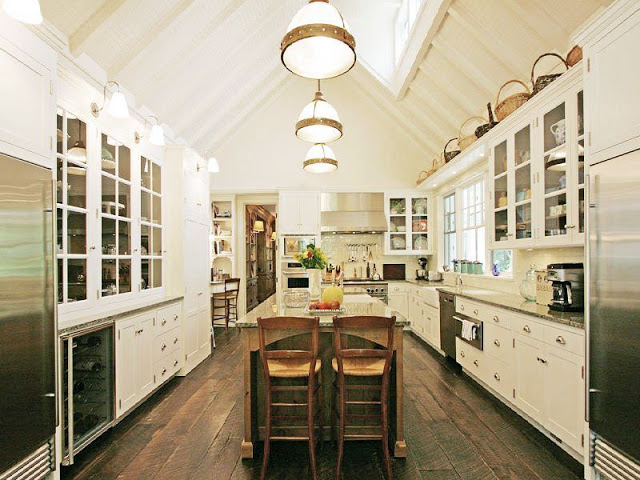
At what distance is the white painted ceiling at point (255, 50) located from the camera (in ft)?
9.53

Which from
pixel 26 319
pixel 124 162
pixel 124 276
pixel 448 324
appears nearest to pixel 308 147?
pixel 124 162

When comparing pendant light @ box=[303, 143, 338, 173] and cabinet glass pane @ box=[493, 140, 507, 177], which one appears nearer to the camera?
cabinet glass pane @ box=[493, 140, 507, 177]

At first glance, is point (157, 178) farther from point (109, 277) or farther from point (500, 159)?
point (500, 159)

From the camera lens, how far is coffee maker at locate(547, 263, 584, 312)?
8.86 ft

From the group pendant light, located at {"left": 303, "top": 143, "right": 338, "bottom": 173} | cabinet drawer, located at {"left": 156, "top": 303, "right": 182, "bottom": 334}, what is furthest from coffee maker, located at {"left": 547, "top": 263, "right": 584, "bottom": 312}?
cabinet drawer, located at {"left": 156, "top": 303, "right": 182, "bottom": 334}

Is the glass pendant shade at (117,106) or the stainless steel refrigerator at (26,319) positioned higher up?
the glass pendant shade at (117,106)

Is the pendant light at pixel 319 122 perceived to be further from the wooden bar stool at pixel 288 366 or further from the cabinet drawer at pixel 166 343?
the cabinet drawer at pixel 166 343

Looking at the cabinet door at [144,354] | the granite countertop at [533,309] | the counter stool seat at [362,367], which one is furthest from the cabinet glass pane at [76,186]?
the granite countertop at [533,309]

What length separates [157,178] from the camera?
430cm

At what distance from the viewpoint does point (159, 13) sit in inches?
124

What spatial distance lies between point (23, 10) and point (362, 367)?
258 centimetres

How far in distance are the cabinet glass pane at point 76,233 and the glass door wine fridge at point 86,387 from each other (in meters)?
0.62

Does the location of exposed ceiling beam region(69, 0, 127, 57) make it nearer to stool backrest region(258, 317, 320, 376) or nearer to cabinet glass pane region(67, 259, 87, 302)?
cabinet glass pane region(67, 259, 87, 302)

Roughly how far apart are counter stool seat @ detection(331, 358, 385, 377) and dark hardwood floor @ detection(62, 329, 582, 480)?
0.62m
